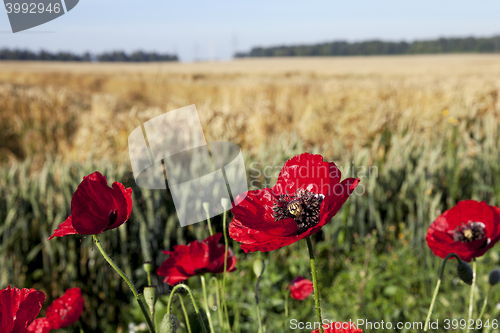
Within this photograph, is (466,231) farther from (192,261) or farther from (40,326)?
(40,326)

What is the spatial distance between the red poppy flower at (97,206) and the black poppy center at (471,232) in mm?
634

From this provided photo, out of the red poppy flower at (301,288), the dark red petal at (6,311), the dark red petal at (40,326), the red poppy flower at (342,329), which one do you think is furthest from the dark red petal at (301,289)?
the dark red petal at (6,311)

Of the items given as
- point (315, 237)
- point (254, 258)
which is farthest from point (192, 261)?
point (315, 237)

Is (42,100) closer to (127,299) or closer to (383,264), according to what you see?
(127,299)

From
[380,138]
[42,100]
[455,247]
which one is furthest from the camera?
[42,100]

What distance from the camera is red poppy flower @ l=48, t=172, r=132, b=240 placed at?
55 centimetres

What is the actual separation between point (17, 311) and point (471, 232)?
789mm

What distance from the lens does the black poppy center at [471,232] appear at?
0.75 metres

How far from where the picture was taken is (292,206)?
1.81 ft

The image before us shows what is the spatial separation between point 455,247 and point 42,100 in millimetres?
6976

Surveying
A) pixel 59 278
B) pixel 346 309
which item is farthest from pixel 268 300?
pixel 59 278

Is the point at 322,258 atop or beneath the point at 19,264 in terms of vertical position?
beneath

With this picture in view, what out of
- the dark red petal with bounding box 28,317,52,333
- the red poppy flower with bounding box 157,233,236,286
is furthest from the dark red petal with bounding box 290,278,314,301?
the dark red petal with bounding box 28,317,52,333

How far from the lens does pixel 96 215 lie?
22.6 inches
